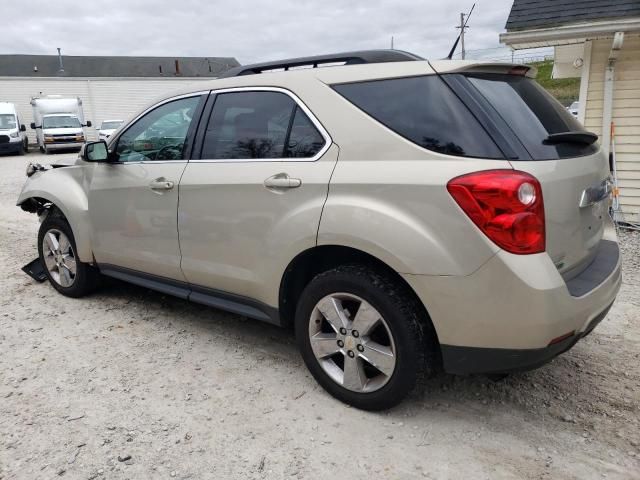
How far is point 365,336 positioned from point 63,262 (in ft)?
10.5

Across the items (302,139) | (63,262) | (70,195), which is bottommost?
(63,262)

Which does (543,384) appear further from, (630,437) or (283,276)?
(283,276)

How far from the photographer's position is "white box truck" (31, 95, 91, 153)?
25312 mm

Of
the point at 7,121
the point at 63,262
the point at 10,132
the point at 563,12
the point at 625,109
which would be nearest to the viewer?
the point at 63,262

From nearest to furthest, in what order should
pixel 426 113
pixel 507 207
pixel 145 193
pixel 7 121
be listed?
pixel 507 207 < pixel 426 113 < pixel 145 193 < pixel 7 121

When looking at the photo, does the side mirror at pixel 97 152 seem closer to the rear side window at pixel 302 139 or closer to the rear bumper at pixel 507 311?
the rear side window at pixel 302 139

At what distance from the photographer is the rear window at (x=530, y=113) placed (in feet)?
8.01

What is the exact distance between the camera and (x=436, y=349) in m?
2.62

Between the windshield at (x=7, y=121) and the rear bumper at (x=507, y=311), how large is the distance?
27.9m

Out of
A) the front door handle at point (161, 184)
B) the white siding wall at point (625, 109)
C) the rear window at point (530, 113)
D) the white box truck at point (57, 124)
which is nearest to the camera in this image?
the rear window at point (530, 113)

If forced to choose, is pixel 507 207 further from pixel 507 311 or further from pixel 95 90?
pixel 95 90

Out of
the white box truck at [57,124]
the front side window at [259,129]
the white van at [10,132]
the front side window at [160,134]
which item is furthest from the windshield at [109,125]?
the front side window at [259,129]

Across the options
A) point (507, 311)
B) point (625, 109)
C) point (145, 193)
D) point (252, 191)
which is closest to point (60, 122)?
point (625, 109)

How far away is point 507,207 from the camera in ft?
7.34
